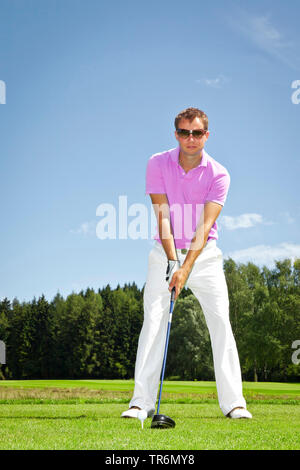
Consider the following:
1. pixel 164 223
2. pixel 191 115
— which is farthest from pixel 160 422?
pixel 191 115

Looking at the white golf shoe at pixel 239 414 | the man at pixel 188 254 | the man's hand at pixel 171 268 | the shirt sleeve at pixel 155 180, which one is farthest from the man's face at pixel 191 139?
A: the white golf shoe at pixel 239 414

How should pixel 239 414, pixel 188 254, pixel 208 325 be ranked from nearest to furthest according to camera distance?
1. pixel 239 414
2. pixel 188 254
3. pixel 208 325

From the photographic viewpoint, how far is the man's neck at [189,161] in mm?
6227

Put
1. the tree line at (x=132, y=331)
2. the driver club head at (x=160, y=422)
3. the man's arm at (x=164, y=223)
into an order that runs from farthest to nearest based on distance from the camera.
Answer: the tree line at (x=132, y=331)
the man's arm at (x=164, y=223)
the driver club head at (x=160, y=422)

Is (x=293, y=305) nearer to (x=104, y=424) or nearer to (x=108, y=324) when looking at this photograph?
(x=108, y=324)

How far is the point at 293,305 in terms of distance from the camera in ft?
168

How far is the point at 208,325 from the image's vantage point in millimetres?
5992

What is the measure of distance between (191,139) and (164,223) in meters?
1.11

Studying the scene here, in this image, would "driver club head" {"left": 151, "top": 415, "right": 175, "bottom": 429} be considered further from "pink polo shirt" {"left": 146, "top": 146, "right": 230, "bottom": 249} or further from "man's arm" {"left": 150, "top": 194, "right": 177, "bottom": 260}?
"pink polo shirt" {"left": 146, "top": 146, "right": 230, "bottom": 249}

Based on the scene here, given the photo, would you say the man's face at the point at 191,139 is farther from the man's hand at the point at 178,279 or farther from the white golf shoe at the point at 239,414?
the white golf shoe at the point at 239,414

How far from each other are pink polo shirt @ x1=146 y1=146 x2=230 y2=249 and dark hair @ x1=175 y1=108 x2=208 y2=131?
1.36 feet

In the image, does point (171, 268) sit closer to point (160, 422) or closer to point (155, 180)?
point (155, 180)
